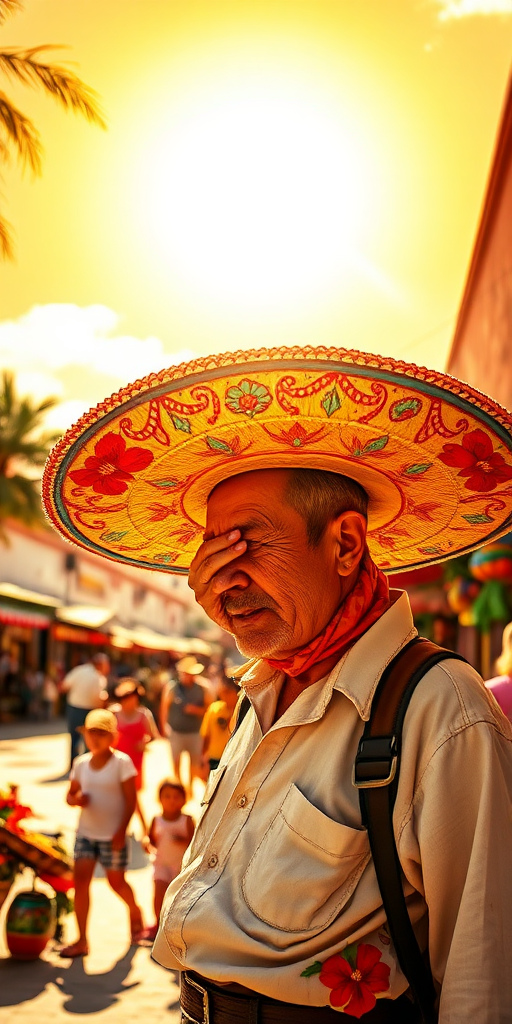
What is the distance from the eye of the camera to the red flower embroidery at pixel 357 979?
173 cm

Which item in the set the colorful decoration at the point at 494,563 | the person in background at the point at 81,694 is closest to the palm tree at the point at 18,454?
the person in background at the point at 81,694

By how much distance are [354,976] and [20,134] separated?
31.7ft

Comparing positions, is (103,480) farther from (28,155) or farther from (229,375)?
(28,155)

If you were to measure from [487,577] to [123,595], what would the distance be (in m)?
49.7

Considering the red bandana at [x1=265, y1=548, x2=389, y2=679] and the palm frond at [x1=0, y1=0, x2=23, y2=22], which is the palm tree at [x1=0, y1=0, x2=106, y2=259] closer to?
the palm frond at [x1=0, y1=0, x2=23, y2=22]

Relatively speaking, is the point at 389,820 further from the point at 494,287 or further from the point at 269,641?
the point at 494,287

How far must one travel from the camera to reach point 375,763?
1.79m

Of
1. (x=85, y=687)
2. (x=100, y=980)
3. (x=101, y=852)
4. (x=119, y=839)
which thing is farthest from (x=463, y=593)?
(x=85, y=687)

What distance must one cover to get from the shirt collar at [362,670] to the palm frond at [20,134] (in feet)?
28.8

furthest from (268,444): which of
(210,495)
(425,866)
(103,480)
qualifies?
(425,866)

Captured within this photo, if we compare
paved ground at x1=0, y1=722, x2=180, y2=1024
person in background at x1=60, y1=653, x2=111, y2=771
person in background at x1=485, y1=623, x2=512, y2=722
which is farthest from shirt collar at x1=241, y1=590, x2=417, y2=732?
person in background at x1=60, y1=653, x2=111, y2=771

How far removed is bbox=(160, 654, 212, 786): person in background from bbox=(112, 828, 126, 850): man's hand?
397cm

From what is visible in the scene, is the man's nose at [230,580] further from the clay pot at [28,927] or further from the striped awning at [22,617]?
the striped awning at [22,617]

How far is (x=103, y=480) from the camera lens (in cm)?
246
